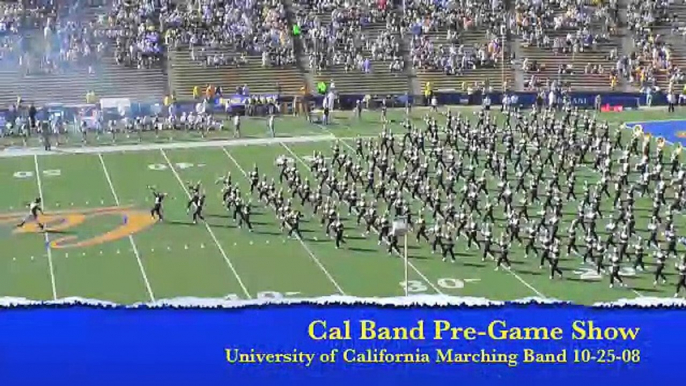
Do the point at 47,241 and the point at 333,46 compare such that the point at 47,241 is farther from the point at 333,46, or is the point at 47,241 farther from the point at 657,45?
the point at 657,45

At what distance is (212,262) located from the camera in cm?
2333

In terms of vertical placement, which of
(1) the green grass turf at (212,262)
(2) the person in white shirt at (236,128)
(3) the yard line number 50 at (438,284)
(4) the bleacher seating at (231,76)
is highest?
(4) the bleacher seating at (231,76)

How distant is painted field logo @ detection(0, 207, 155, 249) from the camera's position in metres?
24.8

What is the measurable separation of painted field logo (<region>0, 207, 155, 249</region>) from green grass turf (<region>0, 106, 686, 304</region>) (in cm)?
8

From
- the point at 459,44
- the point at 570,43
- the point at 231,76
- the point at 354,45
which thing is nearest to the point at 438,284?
the point at 231,76

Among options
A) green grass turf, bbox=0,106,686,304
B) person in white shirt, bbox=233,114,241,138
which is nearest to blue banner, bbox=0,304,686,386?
green grass turf, bbox=0,106,686,304

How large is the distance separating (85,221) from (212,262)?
4275mm

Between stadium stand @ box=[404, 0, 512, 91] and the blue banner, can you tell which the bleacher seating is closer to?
stadium stand @ box=[404, 0, 512, 91]

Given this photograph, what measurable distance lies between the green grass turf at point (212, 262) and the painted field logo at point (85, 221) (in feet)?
0.26

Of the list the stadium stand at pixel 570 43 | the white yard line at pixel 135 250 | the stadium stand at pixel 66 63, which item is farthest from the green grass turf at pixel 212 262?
the stadium stand at pixel 570 43

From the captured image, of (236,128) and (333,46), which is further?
(333,46)

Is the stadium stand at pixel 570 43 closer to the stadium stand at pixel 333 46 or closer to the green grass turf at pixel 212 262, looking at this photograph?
the stadium stand at pixel 333 46

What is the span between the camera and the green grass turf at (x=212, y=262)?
70.4 ft

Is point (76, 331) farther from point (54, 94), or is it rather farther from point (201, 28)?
point (201, 28)
